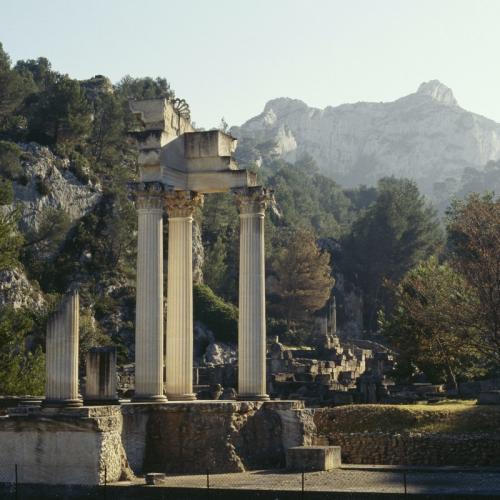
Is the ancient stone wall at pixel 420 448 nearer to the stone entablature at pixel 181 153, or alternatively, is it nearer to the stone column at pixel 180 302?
the stone column at pixel 180 302

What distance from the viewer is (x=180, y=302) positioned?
32438mm

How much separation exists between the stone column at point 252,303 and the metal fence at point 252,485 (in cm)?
350

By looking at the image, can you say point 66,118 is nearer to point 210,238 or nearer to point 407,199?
point 210,238

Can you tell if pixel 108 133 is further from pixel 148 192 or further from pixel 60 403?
pixel 60 403

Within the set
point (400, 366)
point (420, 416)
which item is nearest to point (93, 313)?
point (400, 366)

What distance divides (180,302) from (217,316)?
5859 centimetres

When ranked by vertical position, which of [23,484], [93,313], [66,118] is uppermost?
[66,118]

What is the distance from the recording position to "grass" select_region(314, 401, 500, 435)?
3531cm

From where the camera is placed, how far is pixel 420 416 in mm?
36125

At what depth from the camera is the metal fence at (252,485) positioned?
2356 centimetres

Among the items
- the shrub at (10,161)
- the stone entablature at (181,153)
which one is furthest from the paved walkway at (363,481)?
the shrub at (10,161)

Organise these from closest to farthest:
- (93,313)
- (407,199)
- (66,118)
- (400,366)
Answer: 1. (400,366)
2. (93,313)
3. (66,118)
4. (407,199)

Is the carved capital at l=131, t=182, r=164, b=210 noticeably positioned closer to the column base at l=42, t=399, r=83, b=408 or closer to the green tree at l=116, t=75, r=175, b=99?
the column base at l=42, t=399, r=83, b=408

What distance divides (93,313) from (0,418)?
5696cm
